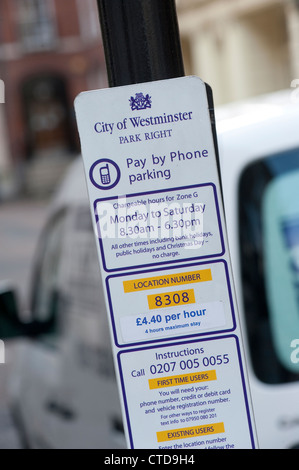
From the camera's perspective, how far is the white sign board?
177 cm

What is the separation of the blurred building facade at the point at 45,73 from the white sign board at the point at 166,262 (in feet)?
96.8

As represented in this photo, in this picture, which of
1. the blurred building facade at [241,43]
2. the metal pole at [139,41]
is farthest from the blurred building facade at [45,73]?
the metal pole at [139,41]

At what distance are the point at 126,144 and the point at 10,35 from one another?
31.0 m

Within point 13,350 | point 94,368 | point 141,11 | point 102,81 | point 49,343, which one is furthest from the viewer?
point 102,81

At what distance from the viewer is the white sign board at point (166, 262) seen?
1.77 m

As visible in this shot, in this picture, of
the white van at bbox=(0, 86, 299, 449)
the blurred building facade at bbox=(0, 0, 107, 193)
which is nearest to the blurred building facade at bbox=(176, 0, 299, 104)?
the blurred building facade at bbox=(0, 0, 107, 193)

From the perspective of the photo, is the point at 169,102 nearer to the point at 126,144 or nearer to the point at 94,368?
the point at 126,144

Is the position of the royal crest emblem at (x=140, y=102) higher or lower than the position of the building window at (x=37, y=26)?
lower

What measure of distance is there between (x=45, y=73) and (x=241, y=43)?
48.8 ft

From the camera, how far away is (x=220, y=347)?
5.95ft

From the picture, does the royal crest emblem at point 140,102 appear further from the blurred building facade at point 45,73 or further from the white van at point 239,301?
the blurred building facade at point 45,73

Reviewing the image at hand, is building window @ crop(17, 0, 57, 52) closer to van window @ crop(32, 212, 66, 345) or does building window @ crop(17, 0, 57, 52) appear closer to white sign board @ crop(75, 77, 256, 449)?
van window @ crop(32, 212, 66, 345)

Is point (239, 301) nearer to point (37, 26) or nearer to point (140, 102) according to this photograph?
point (140, 102)

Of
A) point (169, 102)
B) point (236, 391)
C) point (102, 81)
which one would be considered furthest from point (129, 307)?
point (102, 81)
